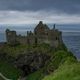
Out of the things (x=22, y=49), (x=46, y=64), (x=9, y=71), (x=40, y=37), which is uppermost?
(x=40, y=37)

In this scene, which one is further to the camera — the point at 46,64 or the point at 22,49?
the point at 22,49

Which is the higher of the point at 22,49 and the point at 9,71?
the point at 22,49

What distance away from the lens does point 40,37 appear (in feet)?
469

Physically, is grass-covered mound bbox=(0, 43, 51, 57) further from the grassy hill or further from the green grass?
the green grass

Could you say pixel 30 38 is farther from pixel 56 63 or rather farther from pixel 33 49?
pixel 56 63

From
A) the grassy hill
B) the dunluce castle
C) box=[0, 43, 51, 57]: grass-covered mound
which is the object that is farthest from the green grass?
the dunluce castle

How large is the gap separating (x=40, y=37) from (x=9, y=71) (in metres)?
18.9

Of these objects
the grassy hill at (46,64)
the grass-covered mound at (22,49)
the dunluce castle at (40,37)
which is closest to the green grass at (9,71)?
the grassy hill at (46,64)

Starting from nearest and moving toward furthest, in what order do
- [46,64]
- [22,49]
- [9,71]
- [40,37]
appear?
[46,64], [9,71], [40,37], [22,49]

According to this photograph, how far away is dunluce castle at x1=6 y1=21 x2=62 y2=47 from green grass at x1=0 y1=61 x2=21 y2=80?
11.1 m

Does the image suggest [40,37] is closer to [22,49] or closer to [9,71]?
[22,49]

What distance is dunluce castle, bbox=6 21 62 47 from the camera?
139 m

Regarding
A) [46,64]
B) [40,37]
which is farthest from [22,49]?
[46,64]

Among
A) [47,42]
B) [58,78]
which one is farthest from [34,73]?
[58,78]
